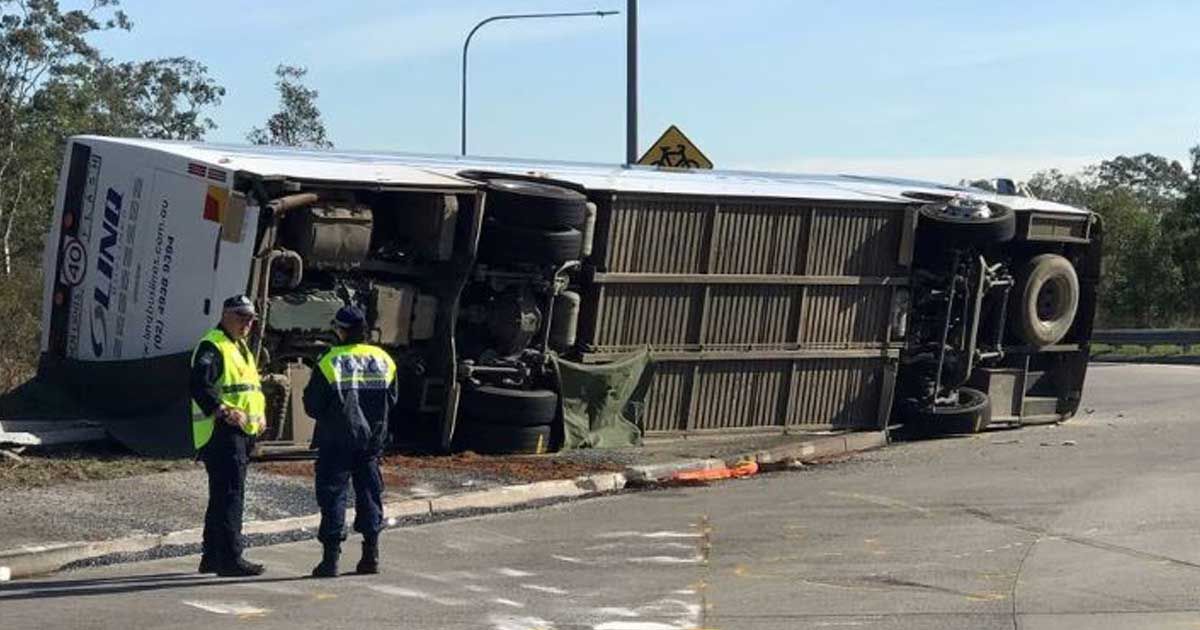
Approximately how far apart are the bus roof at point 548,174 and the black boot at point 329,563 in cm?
432

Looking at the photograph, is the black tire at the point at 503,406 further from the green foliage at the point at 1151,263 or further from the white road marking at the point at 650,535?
the green foliage at the point at 1151,263

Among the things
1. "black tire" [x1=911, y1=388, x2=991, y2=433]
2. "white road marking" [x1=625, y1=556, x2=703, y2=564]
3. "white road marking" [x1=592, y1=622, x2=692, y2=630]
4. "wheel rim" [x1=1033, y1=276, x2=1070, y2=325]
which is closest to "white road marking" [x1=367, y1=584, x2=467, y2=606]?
"white road marking" [x1=592, y1=622, x2=692, y2=630]

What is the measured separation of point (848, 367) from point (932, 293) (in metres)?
1.28

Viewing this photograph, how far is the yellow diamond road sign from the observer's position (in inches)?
870

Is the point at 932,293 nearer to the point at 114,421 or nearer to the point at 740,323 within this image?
the point at 740,323

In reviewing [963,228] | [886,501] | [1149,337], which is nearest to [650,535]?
[886,501]

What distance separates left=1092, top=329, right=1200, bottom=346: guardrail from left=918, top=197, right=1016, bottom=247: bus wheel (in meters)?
15.3

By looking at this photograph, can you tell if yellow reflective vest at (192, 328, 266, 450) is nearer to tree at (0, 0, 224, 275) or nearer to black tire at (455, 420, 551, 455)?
black tire at (455, 420, 551, 455)

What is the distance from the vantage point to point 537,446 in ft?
49.6

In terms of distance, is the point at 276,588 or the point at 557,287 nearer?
the point at 276,588

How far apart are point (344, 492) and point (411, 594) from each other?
738 mm

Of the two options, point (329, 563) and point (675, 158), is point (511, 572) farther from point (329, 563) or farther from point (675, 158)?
point (675, 158)

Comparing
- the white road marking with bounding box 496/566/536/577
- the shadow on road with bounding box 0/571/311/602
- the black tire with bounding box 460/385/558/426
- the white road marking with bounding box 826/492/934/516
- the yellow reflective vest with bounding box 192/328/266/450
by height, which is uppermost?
the yellow reflective vest with bounding box 192/328/266/450

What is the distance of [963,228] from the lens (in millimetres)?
17828
